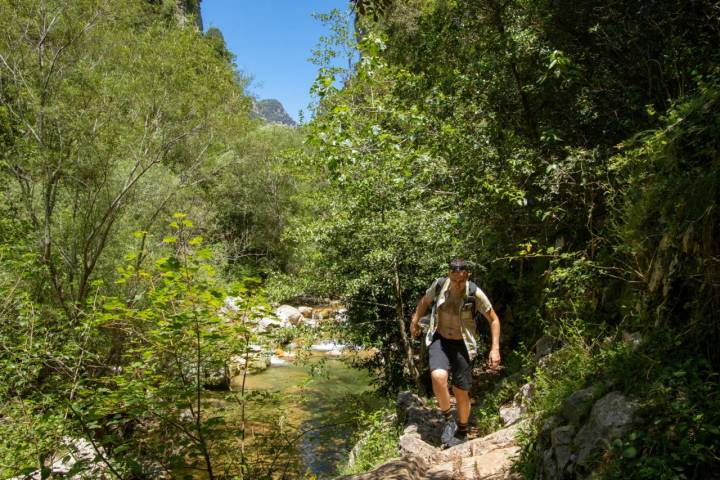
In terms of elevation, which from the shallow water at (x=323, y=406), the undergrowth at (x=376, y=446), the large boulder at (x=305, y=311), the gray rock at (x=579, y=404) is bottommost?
the shallow water at (x=323, y=406)

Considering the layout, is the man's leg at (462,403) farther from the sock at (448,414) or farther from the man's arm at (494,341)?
the man's arm at (494,341)

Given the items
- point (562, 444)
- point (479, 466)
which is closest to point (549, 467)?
point (562, 444)

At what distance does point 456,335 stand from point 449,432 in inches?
44.4

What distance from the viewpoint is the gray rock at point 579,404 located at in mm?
3297

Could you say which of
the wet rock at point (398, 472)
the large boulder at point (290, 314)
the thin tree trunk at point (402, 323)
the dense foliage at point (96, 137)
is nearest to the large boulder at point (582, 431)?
the wet rock at point (398, 472)

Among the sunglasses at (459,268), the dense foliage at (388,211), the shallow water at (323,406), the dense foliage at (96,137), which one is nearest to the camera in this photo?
the dense foliage at (388,211)

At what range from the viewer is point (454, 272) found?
4.70 m

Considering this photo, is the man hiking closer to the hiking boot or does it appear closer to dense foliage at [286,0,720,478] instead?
the hiking boot

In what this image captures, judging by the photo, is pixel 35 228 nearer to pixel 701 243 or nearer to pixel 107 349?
pixel 107 349

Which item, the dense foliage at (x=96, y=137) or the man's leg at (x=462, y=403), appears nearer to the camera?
the man's leg at (x=462, y=403)

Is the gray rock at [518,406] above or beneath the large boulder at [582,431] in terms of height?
beneath

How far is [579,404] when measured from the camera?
3383 mm

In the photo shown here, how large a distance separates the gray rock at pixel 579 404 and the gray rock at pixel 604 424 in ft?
0.44

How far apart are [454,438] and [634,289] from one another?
243 cm
